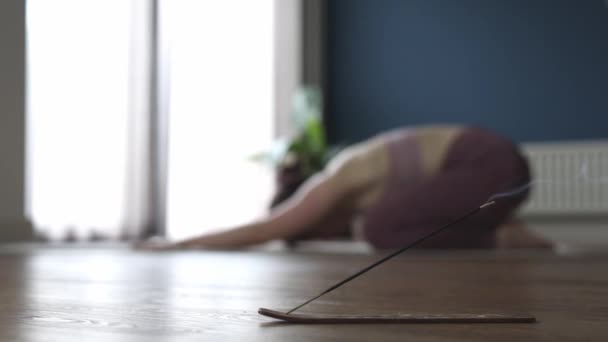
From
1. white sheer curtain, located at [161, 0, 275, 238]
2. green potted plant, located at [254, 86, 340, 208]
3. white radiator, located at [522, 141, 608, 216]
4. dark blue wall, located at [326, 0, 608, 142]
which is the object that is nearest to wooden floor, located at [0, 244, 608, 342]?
green potted plant, located at [254, 86, 340, 208]

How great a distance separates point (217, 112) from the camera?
17.3 feet

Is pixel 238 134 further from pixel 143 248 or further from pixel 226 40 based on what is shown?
pixel 143 248

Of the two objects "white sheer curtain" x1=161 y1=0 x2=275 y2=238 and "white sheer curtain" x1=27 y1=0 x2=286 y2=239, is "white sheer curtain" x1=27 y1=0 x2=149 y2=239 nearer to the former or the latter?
"white sheer curtain" x1=27 y1=0 x2=286 y2=239

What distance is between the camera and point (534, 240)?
2611 mm

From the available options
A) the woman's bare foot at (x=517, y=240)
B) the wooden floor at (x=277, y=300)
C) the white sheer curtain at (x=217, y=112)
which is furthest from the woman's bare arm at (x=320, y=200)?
→ the white sheer curtain at (x=217, y=112)

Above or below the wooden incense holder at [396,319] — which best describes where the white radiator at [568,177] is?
below

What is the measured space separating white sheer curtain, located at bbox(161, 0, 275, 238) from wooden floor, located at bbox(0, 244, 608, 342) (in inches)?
140

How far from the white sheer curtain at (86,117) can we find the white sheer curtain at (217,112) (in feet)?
0.88

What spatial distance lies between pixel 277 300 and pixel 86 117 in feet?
12.8

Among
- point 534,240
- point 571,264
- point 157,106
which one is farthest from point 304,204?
point 157,106

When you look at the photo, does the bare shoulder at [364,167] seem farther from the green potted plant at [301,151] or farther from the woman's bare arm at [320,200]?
the green potted plant at [301,151]

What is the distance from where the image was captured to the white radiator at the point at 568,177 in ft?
15.5

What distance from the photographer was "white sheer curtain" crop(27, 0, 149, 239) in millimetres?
4262

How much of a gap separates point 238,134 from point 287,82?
24.6 inches
